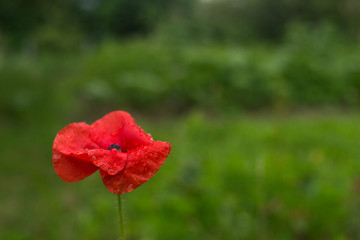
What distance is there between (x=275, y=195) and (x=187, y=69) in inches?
148

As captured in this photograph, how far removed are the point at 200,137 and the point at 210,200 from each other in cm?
156

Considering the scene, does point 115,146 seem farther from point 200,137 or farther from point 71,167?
point 200,137

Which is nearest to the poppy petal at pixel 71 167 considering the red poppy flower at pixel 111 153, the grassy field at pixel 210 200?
the red poppy flower at pixel 111 153

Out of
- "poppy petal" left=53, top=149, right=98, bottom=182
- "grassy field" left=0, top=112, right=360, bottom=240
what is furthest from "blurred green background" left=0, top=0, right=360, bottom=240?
"poppy petal" left=53, top=149, right=98, bottom=182

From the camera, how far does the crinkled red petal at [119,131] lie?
706mm

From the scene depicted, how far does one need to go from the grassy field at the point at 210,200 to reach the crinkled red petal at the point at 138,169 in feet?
3.67

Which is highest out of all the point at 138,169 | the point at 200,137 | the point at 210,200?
the point at 200,137

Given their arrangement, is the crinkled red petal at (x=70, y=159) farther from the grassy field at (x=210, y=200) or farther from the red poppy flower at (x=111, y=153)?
the grassy field at (x=210, y=200)

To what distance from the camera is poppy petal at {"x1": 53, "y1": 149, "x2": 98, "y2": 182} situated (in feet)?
2.14

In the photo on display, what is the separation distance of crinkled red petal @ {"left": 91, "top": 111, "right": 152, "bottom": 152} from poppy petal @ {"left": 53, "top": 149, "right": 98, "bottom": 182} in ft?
0.23

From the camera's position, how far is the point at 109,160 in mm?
630

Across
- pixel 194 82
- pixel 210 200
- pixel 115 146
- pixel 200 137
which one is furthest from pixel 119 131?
pixel 194 82

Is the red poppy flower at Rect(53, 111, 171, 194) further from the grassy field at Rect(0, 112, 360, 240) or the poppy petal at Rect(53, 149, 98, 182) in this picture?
the grassy field at Rect(0, 112, 360, 240)

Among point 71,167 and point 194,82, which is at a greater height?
point 194,82
